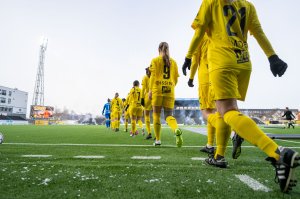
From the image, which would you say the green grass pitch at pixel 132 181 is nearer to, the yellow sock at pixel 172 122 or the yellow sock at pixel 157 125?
the yellow sock at pixel 172 122

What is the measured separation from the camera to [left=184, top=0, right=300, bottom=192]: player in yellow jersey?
252cm

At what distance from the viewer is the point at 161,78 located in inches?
247

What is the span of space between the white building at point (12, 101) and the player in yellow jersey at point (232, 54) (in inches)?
3436

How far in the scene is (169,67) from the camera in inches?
251

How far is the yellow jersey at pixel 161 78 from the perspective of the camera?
20.4ft

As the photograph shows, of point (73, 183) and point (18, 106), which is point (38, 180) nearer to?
point (73, 183)

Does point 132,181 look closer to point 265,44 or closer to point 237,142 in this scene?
point 237,142

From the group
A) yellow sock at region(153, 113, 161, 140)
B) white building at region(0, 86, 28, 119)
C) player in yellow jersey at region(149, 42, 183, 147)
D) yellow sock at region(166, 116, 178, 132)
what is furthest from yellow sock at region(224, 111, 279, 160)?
white building at region(0, 86, 28, 119)

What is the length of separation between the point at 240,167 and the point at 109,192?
185 centimetres

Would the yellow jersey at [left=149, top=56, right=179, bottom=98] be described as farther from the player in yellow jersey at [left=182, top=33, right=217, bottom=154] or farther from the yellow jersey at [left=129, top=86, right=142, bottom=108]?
the yellow jersey at [left=129, top=86, right=142, bottom=108]

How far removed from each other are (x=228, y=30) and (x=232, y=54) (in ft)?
1.00

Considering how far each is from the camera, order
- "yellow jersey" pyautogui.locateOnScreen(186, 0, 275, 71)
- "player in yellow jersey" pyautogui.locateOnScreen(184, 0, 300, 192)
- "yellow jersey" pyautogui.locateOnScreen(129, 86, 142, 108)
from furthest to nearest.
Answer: "yellow jersey" pyautogui.locateOnScreen(129, 86, 142, 108) < "yellow jersey" pyautogui.locateOnScreen(186, 0, 275, 71) < "player in yellow jersey" pyautogui.locateOnScreen(184, 0, 300, 192)

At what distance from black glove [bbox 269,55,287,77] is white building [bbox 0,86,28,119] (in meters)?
87.6

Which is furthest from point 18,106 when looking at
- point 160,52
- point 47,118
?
point 160,52
